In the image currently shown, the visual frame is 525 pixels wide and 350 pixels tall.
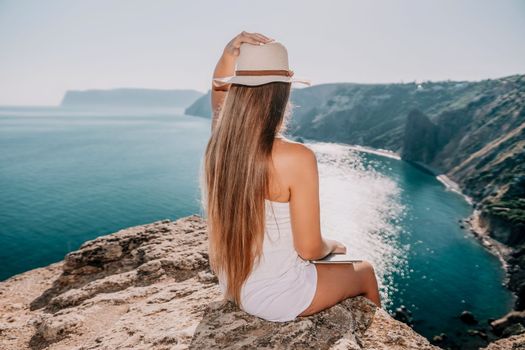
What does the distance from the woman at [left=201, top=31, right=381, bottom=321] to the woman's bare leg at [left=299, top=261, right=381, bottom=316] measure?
1 cm

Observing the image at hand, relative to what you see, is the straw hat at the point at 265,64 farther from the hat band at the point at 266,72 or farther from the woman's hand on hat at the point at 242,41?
the woman's hand on hat at the point at 242,41

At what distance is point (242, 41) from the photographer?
3471 mm

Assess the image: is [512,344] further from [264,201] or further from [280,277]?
[264,201]

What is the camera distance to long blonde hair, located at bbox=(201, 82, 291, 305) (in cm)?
275

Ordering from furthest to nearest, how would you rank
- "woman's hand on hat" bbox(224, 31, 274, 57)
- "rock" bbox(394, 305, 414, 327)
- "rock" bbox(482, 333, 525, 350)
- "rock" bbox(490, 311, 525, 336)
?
"rock" bbox(394, 305, 414, 327)
"rock" bbox(490, 311, 525, 336)
"rock" bbox(482, 333, 525, 350)
"woman's hand on hat" bbox(224, 31, 274, 57)

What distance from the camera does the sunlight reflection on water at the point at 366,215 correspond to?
1954 inches

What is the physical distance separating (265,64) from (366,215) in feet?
228

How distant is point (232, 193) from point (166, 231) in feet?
23.5

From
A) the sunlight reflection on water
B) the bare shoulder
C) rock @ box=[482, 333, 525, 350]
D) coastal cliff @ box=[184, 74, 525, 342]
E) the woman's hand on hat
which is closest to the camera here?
the bare shoulder

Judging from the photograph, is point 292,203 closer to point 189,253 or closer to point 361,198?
point 189,253

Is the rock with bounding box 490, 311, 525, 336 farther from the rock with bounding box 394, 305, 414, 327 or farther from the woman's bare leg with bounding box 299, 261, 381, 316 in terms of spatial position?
the woman's bare leg with bounding box 299, 261, 381, 316

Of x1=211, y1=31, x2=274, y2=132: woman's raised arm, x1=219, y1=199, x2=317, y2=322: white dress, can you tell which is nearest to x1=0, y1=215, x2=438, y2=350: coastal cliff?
x1=219, y1=199, x2=317, y2=322: white dress

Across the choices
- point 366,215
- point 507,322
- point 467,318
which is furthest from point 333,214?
point 507,322

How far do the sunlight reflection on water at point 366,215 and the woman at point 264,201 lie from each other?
29364 millimetres
